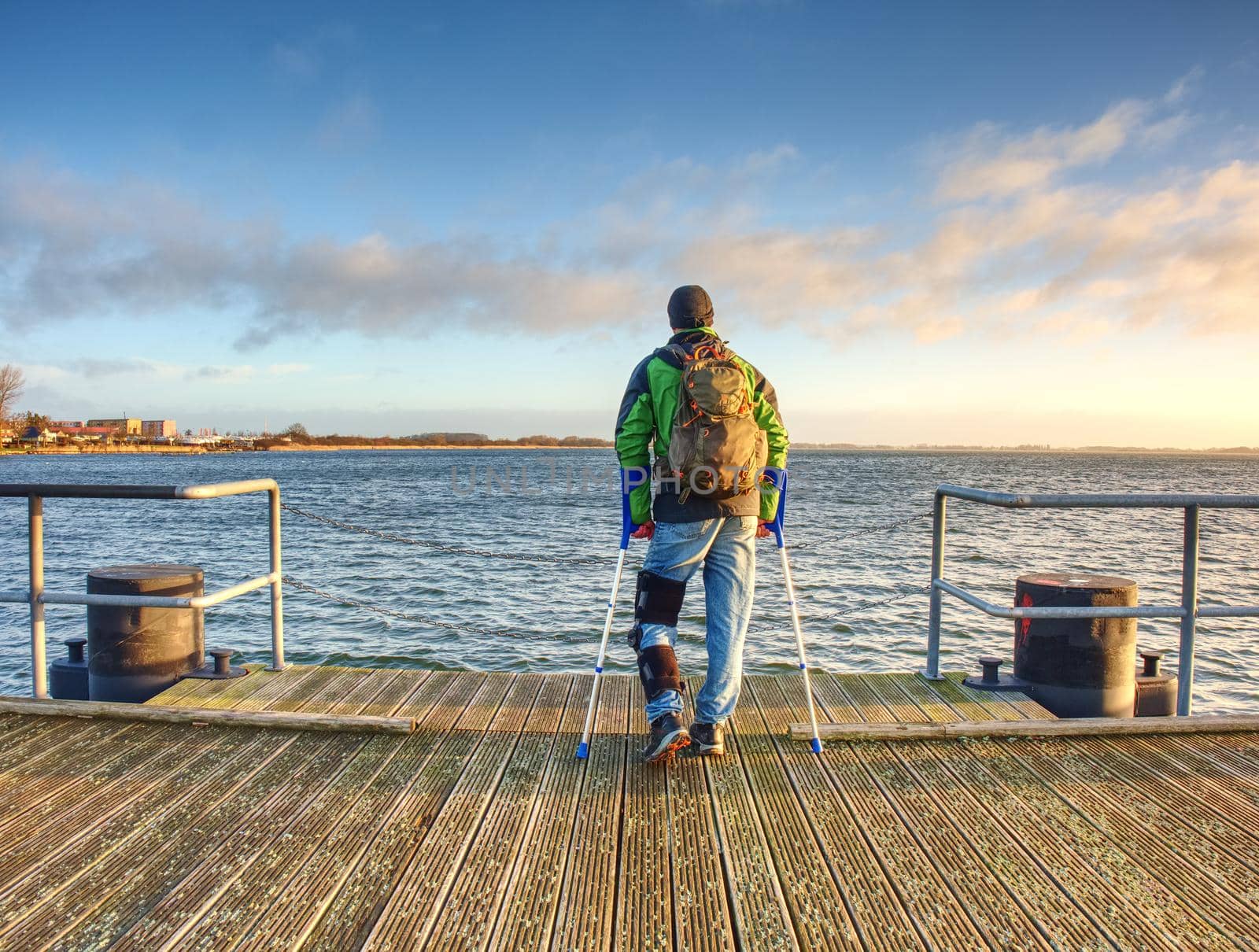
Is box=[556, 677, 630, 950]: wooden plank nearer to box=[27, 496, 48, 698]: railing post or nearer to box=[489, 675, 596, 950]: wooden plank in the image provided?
box=[489, 675, 596, 950]: wooden plank

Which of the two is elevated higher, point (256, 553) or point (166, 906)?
point (166, 906)

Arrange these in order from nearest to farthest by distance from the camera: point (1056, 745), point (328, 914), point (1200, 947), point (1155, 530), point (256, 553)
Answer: point (1200, 947) → point (328, 914) → point (1056, 745) → point (256, 553) → point (1155, 530)

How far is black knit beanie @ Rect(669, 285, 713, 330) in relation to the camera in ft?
12.2

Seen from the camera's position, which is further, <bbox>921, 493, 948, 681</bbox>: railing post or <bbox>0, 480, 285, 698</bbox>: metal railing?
<bbox>921, 493, 948, 681</bbox>: railing post

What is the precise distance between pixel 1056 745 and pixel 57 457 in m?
177

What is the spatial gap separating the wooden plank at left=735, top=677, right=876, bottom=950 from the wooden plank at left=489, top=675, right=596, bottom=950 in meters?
0.75

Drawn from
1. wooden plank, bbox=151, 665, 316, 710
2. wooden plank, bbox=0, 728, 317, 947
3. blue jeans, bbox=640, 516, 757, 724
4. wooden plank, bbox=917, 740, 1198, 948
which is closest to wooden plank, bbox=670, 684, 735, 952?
blue jeans, bbox=640, 516, 757, 724

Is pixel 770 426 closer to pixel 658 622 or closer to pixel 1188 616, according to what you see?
pixel 658 622

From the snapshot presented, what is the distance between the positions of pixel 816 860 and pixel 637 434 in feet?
6.18

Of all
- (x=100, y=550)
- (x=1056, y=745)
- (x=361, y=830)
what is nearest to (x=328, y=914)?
(x=361, y=830)

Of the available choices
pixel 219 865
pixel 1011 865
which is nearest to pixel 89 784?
pixel 219 865

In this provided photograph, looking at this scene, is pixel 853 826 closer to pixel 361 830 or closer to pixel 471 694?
pixel 361 830

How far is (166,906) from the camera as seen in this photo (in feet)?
8.09

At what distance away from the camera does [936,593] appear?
15.7 feet
